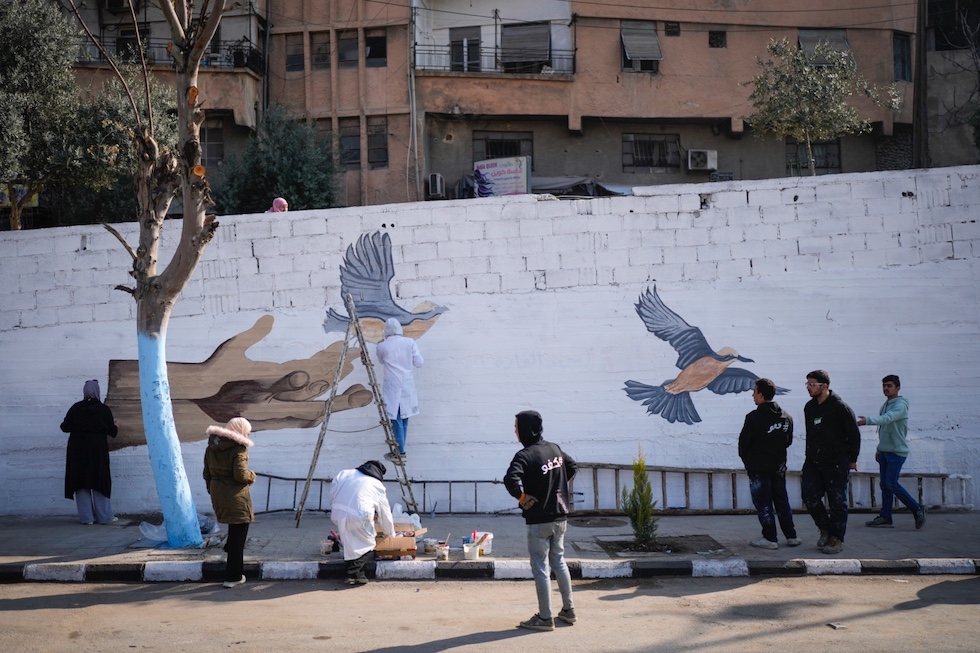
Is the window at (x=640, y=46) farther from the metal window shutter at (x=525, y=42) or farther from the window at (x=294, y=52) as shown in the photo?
the window at (x=294, y=52)

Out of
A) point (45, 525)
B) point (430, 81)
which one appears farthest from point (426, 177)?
point (45, 525)

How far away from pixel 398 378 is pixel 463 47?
13.6 metres

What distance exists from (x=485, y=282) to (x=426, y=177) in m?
10.5

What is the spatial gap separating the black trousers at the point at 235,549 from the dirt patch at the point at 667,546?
347 cm

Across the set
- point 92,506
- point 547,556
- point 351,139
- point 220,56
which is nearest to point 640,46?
point 351,139

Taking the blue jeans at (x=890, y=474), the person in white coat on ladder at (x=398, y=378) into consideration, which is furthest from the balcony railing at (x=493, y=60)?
the blue jeans at (x=890, y=474)

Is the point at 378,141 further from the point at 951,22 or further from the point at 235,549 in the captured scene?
the point at 235,549

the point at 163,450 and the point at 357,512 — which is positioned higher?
the point at 163,450

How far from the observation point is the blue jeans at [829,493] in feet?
29.0

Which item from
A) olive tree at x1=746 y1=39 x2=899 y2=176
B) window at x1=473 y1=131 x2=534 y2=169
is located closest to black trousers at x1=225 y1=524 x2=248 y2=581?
olive tree at x1=746 y1=39 x2=899 y2=176

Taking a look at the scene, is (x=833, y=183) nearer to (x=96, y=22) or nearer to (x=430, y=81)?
(x=430, y=81)

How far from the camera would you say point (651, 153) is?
894 inches

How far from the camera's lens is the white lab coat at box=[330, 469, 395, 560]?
802 cm

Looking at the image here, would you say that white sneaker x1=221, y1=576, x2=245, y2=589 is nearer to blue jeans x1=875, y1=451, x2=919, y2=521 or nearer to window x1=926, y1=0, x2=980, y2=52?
blue jeans x1=875, y1=451, x2=919, y2=521
